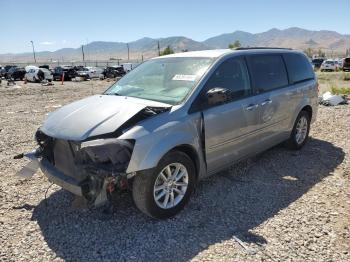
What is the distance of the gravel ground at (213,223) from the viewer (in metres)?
3.51

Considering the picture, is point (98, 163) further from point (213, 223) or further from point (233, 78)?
point (233, 78)

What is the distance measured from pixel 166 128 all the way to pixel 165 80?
42.7 inches

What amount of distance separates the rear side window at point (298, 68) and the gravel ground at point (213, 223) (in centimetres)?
153

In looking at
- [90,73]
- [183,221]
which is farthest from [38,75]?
[183,221]

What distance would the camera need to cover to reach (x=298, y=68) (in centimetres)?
637

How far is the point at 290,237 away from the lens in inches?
148

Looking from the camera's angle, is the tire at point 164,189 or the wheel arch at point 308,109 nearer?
the tire at point 164,189

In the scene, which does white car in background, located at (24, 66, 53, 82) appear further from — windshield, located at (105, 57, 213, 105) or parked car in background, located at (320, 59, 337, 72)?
parked car in background, located at (320, 59, 337, 72)

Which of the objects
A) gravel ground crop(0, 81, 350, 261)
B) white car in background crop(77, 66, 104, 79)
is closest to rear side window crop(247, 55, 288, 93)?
gravel ground crop(0, 81, 350, 261)

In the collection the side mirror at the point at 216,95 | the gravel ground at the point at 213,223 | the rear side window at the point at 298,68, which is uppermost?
the rear side window at the point at 298,68

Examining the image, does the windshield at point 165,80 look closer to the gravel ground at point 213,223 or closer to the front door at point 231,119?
the front door at point 231,119

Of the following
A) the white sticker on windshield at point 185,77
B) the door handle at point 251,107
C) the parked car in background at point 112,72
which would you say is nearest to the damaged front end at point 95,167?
the white sticker on windshield at point 185,77

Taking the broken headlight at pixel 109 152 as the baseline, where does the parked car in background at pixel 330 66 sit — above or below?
below

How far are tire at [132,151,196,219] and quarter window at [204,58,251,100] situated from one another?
991 mm
